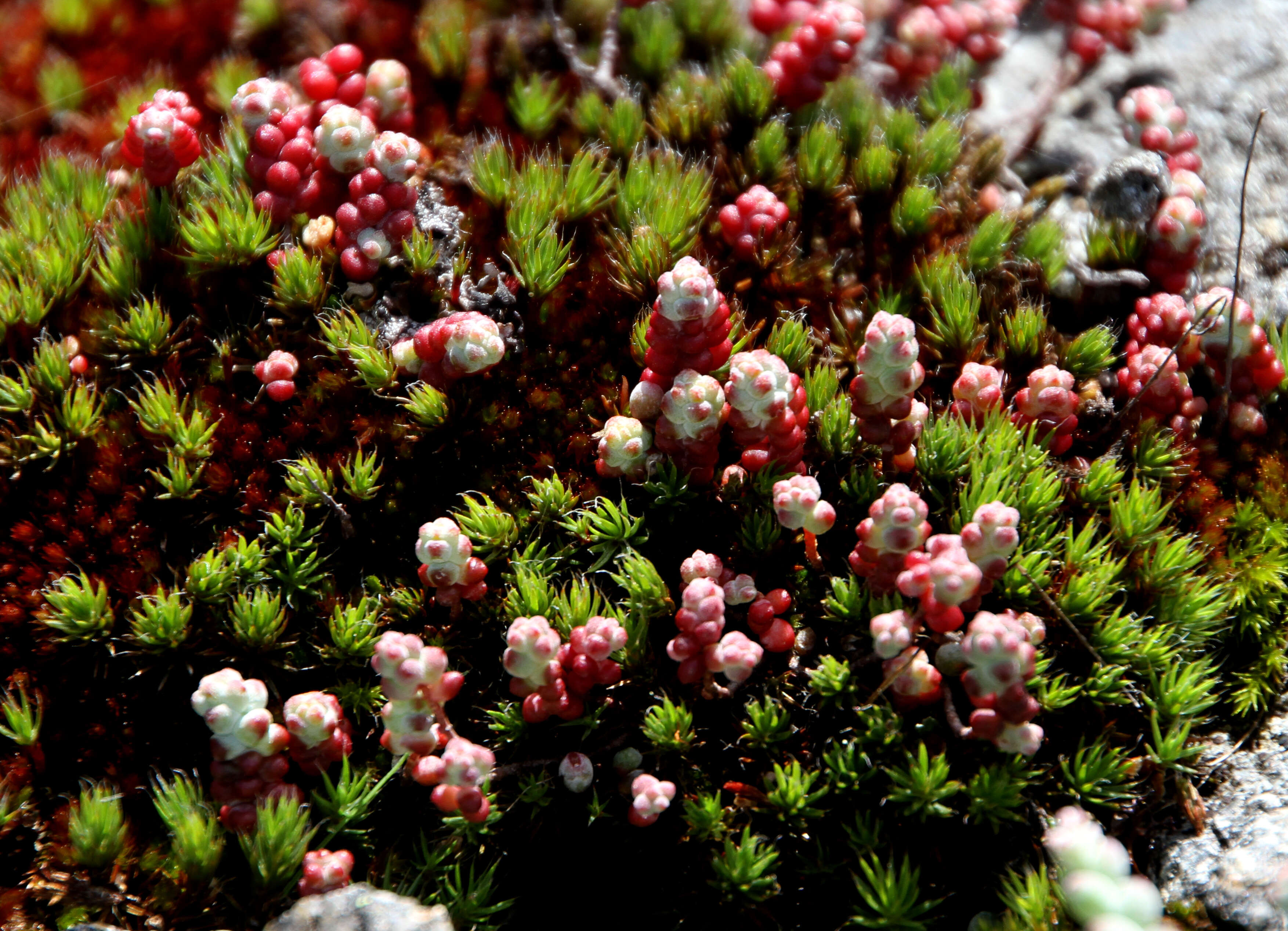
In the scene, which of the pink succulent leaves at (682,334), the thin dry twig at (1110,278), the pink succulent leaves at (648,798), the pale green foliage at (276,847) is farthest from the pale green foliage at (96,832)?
the thin dry twig at (1110,278)

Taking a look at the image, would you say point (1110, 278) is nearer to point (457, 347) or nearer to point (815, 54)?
point (815, 54)

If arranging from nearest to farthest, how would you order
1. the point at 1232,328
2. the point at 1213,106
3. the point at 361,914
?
the point at 361,914, the point at 1232,328, the point at 1213,106

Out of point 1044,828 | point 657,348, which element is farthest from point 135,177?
point 1044,828

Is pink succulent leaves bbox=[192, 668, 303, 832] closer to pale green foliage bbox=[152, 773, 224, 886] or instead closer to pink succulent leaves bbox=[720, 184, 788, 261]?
pale green foliage bbox=[152, 773, 224, 886]

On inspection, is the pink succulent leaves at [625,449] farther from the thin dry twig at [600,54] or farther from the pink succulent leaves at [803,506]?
the thin dry twig at [600,54]

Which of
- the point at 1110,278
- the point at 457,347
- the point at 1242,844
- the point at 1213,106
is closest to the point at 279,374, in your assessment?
the point at 457,347

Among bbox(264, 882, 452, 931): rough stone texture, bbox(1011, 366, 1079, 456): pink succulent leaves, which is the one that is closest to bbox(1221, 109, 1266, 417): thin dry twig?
bbox(1011, 366, 1079, 456): pink succulent leaves
